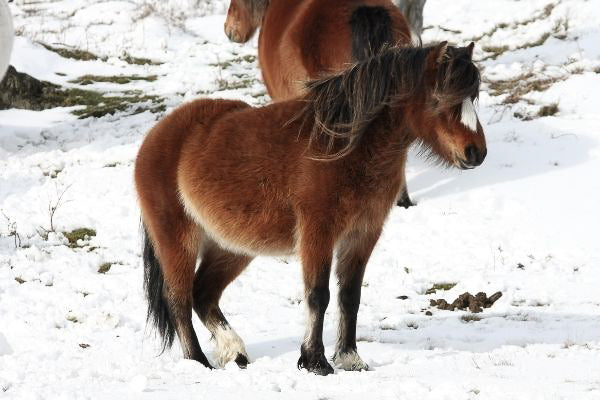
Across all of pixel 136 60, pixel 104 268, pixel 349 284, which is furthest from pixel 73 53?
pixel 349 284

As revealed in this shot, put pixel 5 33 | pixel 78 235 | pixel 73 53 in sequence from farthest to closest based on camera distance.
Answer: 1. pixel 73 53
2. pixel 5 33
3. pixel 78 235

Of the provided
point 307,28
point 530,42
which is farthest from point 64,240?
point 530,42

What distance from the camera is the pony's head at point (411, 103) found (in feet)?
14.9

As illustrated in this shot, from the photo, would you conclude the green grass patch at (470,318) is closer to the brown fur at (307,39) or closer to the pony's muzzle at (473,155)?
the pony's muzzle at (473,155)

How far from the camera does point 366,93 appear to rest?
189 inches

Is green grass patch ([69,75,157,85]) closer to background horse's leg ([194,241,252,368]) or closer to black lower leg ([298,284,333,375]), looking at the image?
background horse's leg ([194,241,252,368])

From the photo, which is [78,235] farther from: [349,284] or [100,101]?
[100,101]

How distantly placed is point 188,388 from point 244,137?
1.47 metres

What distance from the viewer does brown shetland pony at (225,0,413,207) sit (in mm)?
7453

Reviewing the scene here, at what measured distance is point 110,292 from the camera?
6.78 metres

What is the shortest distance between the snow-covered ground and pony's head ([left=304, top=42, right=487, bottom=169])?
3.97 feet

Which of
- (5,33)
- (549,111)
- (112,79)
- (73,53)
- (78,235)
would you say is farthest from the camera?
(73,53)

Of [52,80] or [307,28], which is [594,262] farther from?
[52,80]

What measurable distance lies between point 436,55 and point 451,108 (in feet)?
1.04
